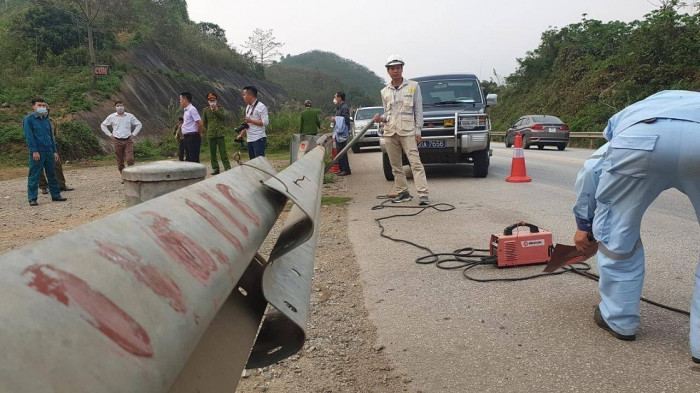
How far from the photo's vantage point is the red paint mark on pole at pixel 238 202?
1.41 meters

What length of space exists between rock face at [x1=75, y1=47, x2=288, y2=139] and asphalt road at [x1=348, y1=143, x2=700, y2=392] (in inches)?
815

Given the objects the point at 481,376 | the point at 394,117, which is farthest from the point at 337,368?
the point at 394,117

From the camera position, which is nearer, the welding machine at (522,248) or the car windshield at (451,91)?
the welding machine at (522,248)

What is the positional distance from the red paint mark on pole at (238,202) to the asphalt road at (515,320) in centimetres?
163

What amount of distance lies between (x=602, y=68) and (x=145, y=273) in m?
34.9

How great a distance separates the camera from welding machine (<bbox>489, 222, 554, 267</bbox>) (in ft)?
14.8

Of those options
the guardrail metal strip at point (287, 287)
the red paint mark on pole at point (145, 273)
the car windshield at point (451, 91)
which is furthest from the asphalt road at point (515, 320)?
the car windshield at point (451, 91)

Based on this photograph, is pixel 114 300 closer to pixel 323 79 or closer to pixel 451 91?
pixel 451 91

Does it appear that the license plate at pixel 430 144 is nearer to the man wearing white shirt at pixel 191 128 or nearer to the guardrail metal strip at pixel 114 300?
the man wearing white shirt at pixel 191 128

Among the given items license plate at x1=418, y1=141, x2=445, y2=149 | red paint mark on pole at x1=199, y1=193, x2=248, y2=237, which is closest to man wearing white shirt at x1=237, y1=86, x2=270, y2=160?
license plate at x1=418, y1=141, x2=445, y2=149

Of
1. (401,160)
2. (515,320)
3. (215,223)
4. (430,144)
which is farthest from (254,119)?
(215,223)

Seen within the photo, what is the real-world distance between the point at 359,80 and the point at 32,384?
163 m

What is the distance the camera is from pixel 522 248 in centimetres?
452

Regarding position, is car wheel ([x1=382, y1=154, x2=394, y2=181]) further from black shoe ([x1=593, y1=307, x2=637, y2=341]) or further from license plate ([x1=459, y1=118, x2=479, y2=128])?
black shoe ([x1=593, y1=307, x2=637, y2=341])
